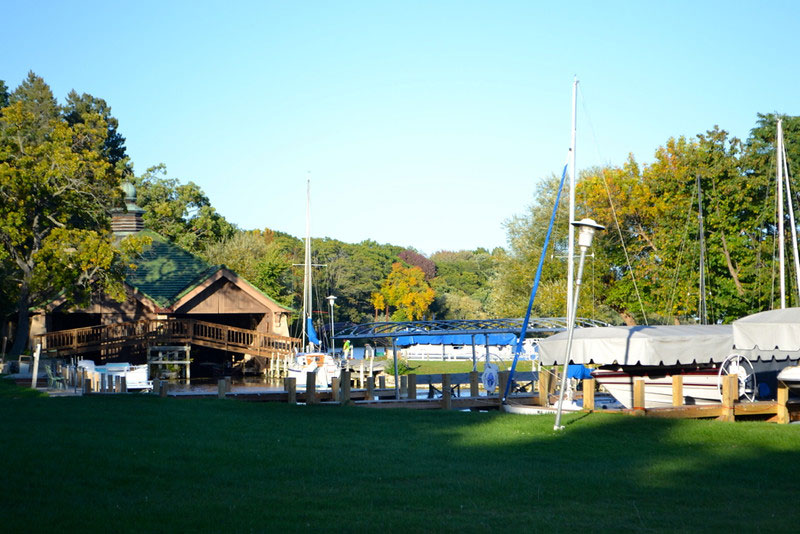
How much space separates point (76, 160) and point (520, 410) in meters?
20.2

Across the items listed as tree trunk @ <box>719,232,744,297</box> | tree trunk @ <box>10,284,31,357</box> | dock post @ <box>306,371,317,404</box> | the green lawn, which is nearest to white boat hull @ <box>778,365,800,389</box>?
the green lawn

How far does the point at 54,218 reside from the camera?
34.3m

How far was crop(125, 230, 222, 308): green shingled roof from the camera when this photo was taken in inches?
1667

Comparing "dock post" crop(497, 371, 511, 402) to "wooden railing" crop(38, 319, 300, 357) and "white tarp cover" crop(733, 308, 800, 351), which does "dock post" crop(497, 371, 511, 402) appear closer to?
"white tarp cover" crop(733, 308, 800, 351)

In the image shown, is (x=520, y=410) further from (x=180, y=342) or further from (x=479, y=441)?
(x=180, y=342)

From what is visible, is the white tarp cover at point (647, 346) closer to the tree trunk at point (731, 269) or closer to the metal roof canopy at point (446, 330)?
the metal roof canopy at point (446, 330)

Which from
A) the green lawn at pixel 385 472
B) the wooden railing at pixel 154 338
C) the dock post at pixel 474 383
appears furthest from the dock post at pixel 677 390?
the wooden railing at pixel 154 338

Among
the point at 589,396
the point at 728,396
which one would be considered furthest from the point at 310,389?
the point at 728,396

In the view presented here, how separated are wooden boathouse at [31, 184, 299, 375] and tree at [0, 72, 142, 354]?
15.3ft

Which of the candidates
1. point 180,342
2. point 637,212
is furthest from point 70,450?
point 637,212

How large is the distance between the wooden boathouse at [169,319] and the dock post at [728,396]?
27.5m

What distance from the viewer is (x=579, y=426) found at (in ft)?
57.8

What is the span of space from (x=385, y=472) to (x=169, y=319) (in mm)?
30956

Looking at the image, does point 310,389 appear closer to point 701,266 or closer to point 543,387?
point 543,387
